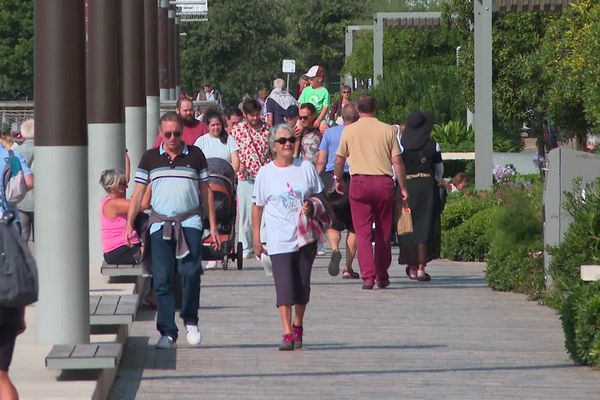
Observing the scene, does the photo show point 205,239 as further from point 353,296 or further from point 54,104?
point 54,104

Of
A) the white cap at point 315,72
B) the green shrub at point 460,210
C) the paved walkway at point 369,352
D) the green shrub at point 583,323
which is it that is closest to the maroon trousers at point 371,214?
the paved walkway at point 369,352

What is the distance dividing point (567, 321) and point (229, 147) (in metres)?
7.63

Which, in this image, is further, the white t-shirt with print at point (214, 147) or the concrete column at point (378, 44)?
the concrete column at point (378, 44)

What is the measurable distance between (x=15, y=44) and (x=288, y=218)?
279 ft

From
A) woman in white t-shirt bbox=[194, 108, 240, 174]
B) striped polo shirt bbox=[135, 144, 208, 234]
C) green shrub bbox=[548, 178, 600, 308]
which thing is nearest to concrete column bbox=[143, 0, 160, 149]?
woman in white t-shirt bbox=[194, 108, 240, 174]

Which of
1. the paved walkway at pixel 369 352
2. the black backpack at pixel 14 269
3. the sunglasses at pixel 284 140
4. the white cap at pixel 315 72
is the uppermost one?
the white cap at pixel 315 72

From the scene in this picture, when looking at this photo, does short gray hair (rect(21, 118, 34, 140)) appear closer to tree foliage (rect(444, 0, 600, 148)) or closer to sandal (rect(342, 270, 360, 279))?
sandal (rect(342, 270, 360, 279))

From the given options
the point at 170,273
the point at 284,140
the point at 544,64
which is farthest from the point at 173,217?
the point at 544,64

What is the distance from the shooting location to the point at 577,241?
485 inches

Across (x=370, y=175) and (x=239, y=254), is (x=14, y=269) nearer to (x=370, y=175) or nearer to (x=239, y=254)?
(x=370, y=175)

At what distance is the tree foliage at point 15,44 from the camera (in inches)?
3647

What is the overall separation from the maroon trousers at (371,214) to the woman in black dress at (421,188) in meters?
0.79

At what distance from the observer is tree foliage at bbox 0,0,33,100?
92625 mm

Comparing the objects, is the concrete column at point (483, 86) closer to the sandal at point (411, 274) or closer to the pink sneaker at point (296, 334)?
the sandal at point (411, 274)
